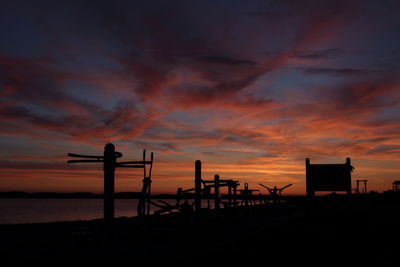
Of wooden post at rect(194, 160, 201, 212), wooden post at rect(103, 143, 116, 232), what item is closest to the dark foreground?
wooden post at rect(103, 143, 116, 232)

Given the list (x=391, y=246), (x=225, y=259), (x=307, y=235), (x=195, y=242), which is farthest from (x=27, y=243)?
(x=391, y=246)

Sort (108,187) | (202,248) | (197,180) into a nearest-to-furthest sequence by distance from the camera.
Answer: (202,248), (108,187), (197,180)

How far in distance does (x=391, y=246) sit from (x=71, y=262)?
1113cm

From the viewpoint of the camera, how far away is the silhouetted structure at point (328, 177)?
24536mm

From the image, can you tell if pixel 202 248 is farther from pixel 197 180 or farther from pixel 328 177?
pixel 328 177

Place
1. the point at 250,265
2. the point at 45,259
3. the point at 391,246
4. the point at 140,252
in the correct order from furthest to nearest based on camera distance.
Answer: the point at 391,246, the point at 140,252, the point at 45,259, the point at 250,265

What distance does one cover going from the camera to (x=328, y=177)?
2477 cm

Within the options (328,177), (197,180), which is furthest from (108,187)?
(328,177)

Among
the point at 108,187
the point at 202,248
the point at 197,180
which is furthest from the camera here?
the point at 197,180

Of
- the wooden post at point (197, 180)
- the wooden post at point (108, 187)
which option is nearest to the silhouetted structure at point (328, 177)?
the wooden post at point (197, 180)

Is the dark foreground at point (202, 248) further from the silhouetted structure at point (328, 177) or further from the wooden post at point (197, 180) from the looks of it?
the silhouetted structure at point (328, 177)

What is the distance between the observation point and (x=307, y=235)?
18.4 metres

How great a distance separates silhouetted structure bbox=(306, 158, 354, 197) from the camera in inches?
966

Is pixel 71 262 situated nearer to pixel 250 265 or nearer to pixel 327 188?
pixel 250 265
